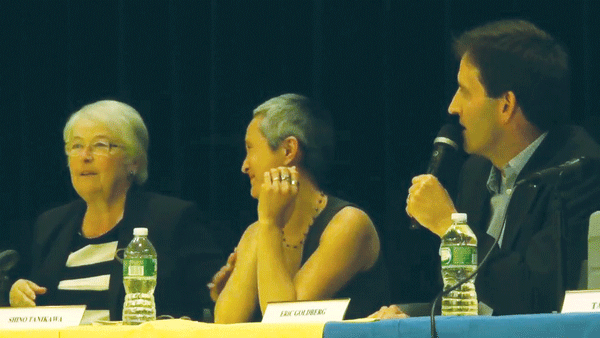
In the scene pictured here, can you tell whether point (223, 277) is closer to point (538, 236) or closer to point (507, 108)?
point (507, 108)

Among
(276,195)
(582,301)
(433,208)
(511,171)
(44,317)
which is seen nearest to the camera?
(582,301)

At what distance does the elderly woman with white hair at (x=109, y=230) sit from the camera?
3.40 meters

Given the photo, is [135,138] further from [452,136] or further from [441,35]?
[452,136]

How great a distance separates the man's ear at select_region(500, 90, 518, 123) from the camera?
2.82 meters

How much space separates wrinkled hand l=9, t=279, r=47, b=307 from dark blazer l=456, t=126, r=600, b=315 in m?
1.33

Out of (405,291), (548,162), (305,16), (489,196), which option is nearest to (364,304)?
A: (405,291)

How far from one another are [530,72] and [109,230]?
4.86ft

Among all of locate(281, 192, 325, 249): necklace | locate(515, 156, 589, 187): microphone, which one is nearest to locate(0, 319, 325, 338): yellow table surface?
locate(515, 156, 589, 187): microphone

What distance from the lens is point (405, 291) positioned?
3168 mm

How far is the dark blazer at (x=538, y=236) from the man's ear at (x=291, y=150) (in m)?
0.64

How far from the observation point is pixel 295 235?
10.6ft

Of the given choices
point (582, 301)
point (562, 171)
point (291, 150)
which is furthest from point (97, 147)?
point (582, 301)

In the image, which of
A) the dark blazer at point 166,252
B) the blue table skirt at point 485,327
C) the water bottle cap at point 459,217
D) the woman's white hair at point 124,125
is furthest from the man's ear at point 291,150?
the blue table skirt at point 485,327

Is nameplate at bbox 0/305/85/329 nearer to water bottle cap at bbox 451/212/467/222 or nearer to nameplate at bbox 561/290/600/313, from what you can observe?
water bottle cap at bbox 451/212/467/222
